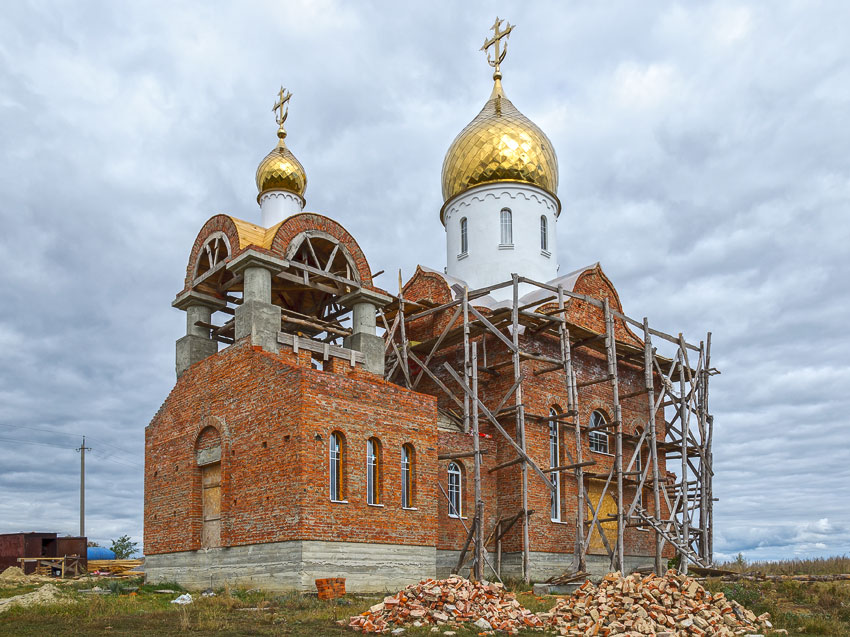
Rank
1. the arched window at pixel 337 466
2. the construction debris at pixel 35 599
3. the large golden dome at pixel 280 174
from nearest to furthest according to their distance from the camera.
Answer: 1. the construction debris at pixel 35 599
2. the arched window at pixel 337 466
3. the large golden dome at pixel 280 174

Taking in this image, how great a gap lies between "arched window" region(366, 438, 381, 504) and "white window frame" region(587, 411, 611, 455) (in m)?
7.66

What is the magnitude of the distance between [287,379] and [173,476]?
486cm

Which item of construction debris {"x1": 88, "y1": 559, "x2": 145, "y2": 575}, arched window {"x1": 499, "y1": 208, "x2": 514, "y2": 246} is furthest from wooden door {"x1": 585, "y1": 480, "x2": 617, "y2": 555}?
construction debris {"x1": 88, "y1": 559, "x2": 145, "y2": 575}

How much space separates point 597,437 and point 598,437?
47 millimetres

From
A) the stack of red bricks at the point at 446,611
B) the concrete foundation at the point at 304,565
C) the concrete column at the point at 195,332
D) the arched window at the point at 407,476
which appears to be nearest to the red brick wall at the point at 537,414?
the arched window at the point at 407,476

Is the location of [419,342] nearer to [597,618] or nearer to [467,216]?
[467,216]

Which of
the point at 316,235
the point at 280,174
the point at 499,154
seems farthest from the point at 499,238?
the point at 316,235

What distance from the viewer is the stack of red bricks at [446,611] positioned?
12406mm

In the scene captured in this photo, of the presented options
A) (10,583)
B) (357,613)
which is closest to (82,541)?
(10,583)

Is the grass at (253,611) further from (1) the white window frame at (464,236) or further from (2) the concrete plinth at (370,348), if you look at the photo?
(1) the white window frame at (464,236)

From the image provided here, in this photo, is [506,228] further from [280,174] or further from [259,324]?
[259,324]

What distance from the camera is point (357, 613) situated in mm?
13539

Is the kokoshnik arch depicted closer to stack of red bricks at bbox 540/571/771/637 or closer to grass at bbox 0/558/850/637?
grass at bbox 0/558/850/637

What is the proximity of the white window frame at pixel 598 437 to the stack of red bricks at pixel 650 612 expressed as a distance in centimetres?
963
